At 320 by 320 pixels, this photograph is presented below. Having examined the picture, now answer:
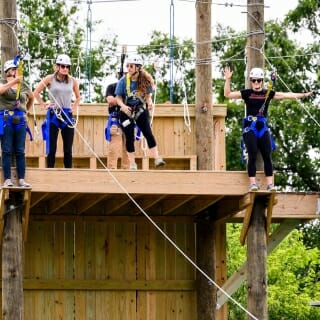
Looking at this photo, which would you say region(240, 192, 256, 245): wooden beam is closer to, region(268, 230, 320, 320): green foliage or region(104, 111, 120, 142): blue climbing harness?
region(104, 111, 120, 142): blue climbing harness

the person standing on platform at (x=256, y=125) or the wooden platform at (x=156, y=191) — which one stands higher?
the person standing on platform at (x=256, y=125)

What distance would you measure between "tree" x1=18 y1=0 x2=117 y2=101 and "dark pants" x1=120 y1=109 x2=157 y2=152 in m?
19.5

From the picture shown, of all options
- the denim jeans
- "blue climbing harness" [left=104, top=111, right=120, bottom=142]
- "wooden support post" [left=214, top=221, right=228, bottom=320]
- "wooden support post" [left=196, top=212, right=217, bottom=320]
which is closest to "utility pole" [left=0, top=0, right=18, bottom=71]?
the denim jeans

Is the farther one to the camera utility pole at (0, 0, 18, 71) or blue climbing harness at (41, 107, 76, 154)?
blue climbing harness at (41, 107, 76, 154)

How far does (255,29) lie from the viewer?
23922 millimetres

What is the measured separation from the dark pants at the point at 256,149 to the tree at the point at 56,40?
2029 cm

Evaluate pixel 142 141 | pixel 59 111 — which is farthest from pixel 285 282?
pixel 59 111

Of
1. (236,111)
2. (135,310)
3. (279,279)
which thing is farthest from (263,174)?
(236,111)

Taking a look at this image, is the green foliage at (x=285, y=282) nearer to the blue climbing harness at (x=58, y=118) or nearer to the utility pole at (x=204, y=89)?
the utility pole at (x=204, y=89)

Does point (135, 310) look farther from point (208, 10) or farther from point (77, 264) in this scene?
point (208, 10)

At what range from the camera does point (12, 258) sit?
22734 mm

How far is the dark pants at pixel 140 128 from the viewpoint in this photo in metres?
23.4

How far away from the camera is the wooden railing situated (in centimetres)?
2512

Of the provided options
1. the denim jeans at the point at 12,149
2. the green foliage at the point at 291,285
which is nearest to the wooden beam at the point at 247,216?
the denim jeans at the point at 12,149
